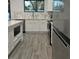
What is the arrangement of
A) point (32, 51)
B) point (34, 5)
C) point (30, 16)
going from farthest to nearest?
point (34, 5)
point (30, 16)
point (32, 51)

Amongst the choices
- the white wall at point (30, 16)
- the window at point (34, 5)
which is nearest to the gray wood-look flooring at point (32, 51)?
the white wall at point (30, 16)

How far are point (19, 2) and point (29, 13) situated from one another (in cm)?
94

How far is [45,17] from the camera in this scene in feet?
35.4

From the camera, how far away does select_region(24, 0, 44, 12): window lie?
1100 centimetres

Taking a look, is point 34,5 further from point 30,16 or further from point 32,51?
point 32,51

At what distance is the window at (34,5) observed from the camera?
36.1ft

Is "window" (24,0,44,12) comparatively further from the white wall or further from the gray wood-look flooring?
the gray wood-look flooring

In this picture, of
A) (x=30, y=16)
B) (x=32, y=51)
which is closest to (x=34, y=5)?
(x=30, y=16)

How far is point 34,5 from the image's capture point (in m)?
11.1

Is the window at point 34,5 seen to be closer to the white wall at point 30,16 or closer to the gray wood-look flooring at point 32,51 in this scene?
the white wall at point 30,16

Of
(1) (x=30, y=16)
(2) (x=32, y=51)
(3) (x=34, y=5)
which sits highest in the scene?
(3) (x=34, y=5)

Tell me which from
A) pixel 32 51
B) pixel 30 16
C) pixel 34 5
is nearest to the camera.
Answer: pixel 32 51
